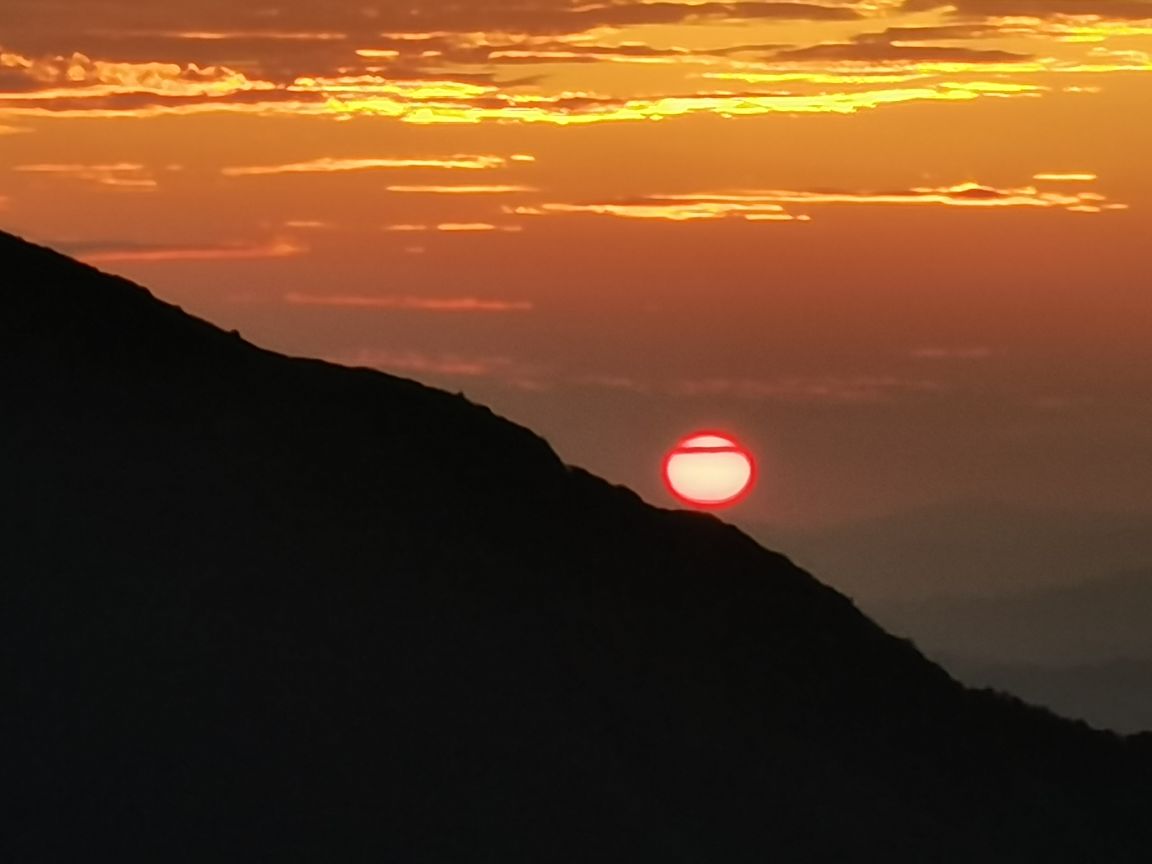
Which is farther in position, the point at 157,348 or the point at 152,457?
the point at 157,348

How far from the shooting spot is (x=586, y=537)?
2451 inches

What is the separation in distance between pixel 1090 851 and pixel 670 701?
14.6 metres

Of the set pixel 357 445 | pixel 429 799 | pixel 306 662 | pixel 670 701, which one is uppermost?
pixel 357 445

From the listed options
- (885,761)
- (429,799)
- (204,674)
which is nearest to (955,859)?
(885,761)

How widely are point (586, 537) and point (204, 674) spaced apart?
20.7m

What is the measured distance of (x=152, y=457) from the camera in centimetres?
5184

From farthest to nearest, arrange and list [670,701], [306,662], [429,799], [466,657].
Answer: [670,701]
[466,657]
[306,662]
[429,799]

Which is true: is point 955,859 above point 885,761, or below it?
below

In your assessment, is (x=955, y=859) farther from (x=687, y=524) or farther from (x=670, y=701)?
(x=687, y=524)

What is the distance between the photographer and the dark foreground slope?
4059 cm

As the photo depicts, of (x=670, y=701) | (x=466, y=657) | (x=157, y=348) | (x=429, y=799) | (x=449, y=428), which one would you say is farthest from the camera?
(x=449, y=428)

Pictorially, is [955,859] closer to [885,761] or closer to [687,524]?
[885,761]

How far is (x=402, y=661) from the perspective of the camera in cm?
4822

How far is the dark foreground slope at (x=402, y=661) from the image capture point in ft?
133
